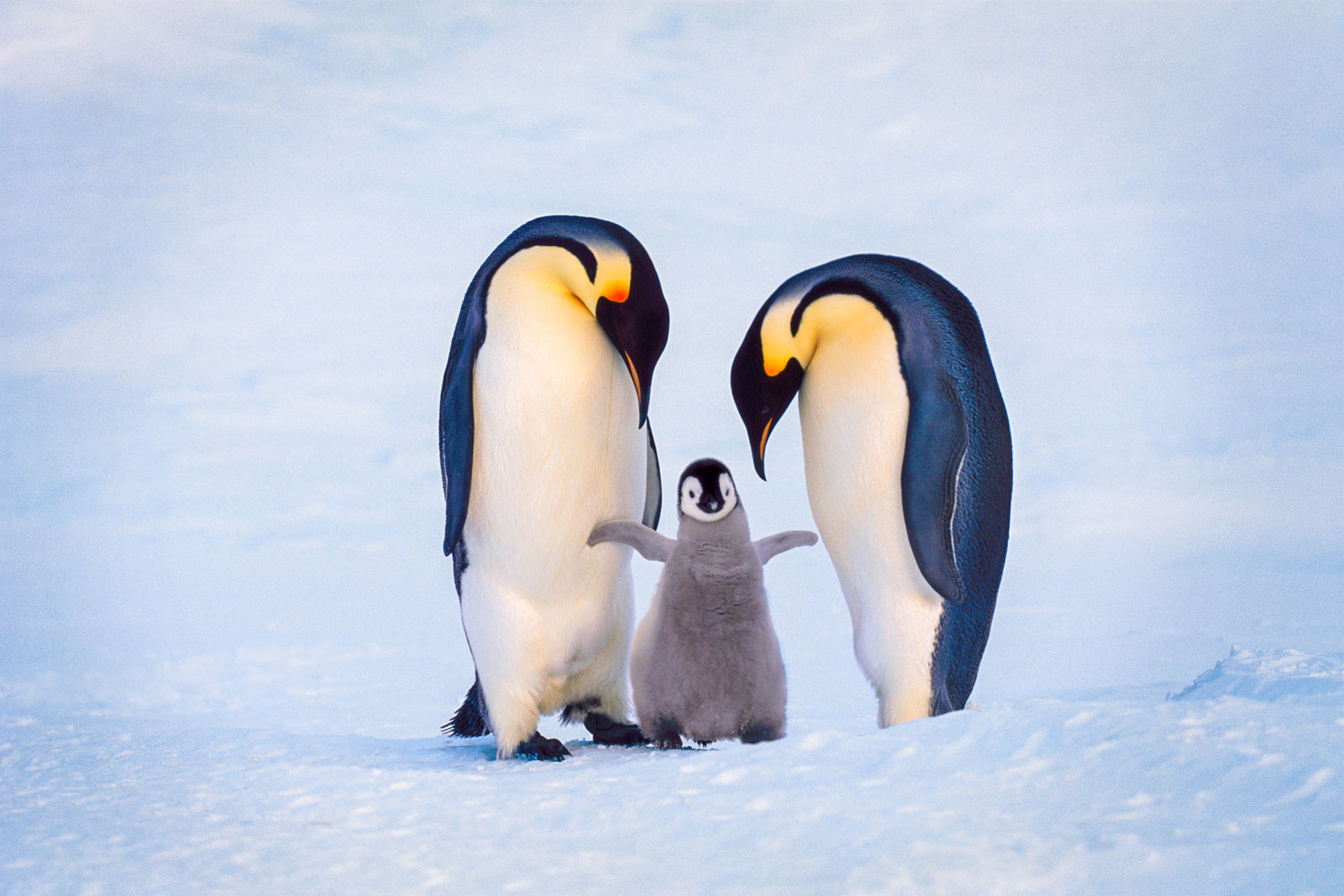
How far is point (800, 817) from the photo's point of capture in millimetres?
1753

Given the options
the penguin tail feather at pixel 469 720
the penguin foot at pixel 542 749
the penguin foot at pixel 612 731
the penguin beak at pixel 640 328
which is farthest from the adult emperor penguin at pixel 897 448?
→ the penguin tail feather at pixel 469 720

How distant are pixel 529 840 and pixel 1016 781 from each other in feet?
2.31

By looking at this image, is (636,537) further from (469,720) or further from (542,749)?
(469,720)

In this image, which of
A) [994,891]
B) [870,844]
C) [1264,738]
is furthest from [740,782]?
[1264,738]

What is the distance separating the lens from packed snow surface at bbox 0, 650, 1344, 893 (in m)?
1.55

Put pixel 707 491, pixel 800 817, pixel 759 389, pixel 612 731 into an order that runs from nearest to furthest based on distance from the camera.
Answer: pixel 800 817 < pixel 707 491 < pixel 759 389 < pixel 612 731

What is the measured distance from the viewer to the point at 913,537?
Result: 2.21 meters

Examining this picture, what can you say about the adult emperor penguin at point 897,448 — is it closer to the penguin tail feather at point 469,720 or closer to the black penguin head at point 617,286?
the black penguin head at point 617,286

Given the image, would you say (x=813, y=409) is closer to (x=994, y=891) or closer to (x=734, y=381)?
(x=734, y=381)

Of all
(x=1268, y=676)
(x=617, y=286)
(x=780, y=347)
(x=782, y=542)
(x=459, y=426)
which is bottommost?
(x=1268, y=676)

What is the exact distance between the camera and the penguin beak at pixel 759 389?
238cm

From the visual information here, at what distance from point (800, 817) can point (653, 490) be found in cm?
106

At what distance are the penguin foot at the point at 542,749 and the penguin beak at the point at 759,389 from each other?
0.64m

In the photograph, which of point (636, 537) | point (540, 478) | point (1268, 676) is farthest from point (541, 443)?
point (1268, 676)
